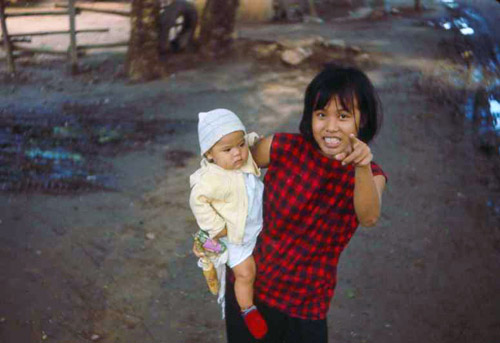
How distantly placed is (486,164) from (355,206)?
4.29 m

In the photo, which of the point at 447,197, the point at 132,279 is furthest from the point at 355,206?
the point at 447,197

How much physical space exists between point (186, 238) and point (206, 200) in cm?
254

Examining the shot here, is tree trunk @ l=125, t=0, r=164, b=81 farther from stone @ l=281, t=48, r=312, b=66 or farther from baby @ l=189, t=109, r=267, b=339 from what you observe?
baby @ l=189, t=109, r=267, b=339

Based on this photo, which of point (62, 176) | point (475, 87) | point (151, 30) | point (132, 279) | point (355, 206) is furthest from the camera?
point (151, 30)

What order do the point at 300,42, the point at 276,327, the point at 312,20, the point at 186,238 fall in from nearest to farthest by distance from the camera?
the point at 276,327 < the point at 186,238 < the point at 300,42 < the point at 312,20

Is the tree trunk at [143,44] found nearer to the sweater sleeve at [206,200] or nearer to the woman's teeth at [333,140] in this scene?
the sweater sleeve at [206,200]

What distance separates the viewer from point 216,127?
2020 millimetres

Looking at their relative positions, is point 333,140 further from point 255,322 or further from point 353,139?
point 255,322

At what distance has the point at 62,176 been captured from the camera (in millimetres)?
5410

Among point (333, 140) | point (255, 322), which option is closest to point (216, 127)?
point (333, 140)

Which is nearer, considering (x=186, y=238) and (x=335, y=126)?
(x=335, y=126)

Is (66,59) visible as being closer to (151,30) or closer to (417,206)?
(151,30)

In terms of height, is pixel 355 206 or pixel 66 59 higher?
pixel 355 206

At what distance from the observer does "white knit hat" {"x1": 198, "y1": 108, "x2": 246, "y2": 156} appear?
6.59 feet
